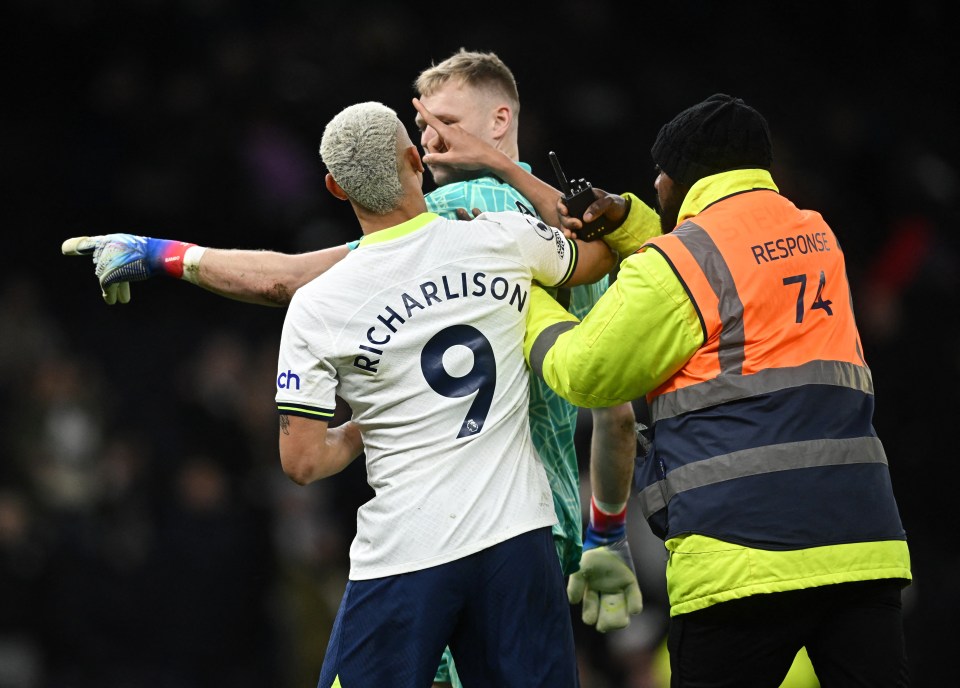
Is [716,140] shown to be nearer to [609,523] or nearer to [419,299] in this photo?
[419,299]

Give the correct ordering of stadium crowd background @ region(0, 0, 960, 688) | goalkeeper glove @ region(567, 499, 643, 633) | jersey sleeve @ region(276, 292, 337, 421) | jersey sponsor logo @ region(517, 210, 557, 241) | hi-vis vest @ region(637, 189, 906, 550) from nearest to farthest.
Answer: hi-vis vest @ region(637, 189, 906, 550) → jersey sleeve @ region(276, 292, 337, 421) → jersey sponsor logo @ region(517, 210, 557, 241) → goalkeeper glove @ region(567, 499, 643, 633) → stadium crowd background @ region(0, 0, 960, 688)

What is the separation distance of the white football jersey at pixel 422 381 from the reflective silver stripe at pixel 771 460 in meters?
0.43

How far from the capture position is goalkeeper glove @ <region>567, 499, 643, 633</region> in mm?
3859

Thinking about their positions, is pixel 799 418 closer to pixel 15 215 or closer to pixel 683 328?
pixel 683 328

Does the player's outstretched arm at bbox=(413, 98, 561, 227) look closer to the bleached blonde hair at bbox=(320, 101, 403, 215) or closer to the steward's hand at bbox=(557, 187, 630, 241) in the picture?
the steward's hand at bbox=(557, 187, 630, 241)

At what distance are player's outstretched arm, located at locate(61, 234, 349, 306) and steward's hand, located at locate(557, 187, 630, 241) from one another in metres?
0.64

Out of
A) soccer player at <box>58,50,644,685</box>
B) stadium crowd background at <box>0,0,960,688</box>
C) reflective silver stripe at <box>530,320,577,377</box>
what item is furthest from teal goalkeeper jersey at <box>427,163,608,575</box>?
stadium crowd background at <box>0,0,960,688</box>

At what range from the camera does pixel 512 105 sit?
4.03 m

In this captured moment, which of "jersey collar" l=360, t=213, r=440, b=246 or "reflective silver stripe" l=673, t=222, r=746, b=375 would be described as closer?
"reflective silver stripe" l=673, t=222, r=746, b=375

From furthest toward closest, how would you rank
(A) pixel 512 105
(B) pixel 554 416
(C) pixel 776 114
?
(C) pixel 776 114 < (A) pixel 512 105 < (B) pixel 554 416

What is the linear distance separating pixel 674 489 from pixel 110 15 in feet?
23.3

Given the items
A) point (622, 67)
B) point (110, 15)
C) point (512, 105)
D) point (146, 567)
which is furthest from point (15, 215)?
point (512, 105)

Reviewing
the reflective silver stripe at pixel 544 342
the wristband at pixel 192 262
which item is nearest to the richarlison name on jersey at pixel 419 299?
the reflective silver stripe at pixel 544 342

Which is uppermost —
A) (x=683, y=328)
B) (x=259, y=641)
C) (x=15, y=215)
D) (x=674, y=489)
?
(x=15, y=215)
